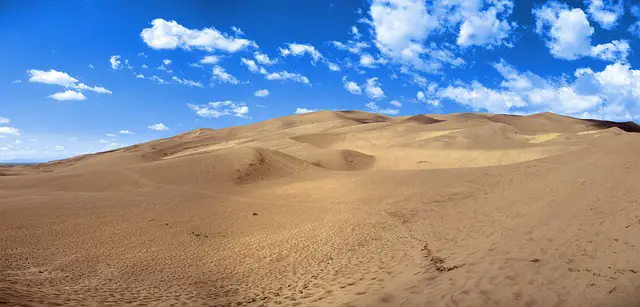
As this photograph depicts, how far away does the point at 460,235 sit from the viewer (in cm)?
1209

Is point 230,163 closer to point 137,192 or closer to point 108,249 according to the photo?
point 137,192

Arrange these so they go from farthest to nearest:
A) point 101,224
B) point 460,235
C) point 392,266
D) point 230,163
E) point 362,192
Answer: point 230,163 → point 362,192 → point 101,224 → point 460,235 → point 392,266

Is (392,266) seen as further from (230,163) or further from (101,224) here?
(230,163)

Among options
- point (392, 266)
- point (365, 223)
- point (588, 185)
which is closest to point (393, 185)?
point (365, 223)

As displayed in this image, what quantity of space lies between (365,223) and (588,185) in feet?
31.9

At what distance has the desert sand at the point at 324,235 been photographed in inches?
291

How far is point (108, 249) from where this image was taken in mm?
12523

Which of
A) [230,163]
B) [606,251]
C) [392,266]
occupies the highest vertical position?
[230,163]

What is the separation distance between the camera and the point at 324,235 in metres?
14.0

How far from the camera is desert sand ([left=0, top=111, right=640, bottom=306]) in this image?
291 inches

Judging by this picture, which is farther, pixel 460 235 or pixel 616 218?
pixel 460 235

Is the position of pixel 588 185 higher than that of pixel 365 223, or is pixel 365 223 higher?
pixel 588 185

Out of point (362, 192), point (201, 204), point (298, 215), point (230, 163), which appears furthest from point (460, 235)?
point (230, 163)

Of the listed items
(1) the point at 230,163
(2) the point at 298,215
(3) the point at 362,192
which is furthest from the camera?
(1) the point at 230,163
